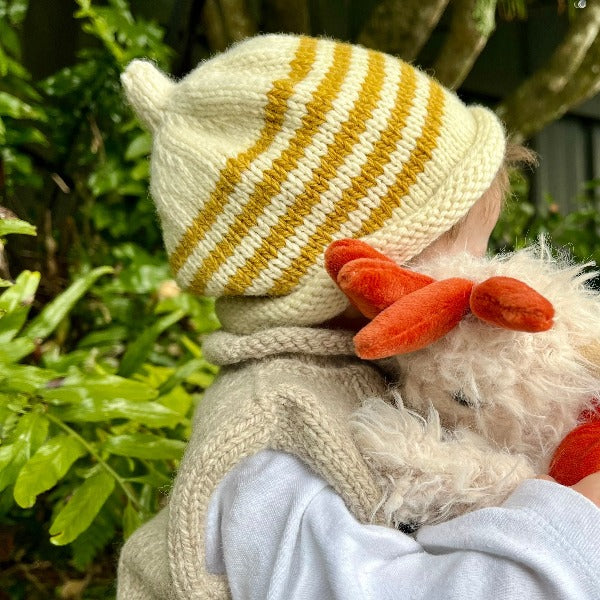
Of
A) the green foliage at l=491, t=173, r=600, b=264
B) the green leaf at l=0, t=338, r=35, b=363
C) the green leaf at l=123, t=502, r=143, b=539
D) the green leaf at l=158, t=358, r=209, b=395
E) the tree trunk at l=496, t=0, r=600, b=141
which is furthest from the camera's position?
the green foliage at l=491, t=173, r=600, b=264

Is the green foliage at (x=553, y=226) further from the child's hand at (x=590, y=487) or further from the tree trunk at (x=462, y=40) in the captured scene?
the child's hand at (x=590, y=487)

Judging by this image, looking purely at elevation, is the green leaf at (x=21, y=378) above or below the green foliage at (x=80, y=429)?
above

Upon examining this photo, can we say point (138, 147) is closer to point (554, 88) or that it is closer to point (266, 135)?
point (266, 135)

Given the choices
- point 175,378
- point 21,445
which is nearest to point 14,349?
point 21,445

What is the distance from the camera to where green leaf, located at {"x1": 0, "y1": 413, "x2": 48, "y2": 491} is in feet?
3.70

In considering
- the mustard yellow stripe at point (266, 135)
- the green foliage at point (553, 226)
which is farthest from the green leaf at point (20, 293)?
the green foliage at point (553, 226)

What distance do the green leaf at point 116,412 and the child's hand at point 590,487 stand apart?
77 centimetres

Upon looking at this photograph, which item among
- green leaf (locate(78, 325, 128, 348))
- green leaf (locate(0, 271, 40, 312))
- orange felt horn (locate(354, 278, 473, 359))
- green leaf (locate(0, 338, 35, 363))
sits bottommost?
green leaf (locate(78, 325, 128, 348))

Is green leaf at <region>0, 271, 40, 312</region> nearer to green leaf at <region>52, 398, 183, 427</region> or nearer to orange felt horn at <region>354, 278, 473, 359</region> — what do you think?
green leaf at <region>52, 398, 183, 427</region>

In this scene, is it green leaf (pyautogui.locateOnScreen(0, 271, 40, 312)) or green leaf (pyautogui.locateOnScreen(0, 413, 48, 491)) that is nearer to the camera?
green leaf (pyautogui.locateOnScreen(0, 413, 48, 491))

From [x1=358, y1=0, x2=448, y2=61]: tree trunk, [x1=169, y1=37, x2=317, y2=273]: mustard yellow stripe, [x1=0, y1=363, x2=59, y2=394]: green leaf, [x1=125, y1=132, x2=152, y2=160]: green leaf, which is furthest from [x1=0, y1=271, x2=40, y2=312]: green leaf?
[x1=358, y1=0, x2=448, y2=61]: tree trunk

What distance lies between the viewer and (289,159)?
38.6 inches

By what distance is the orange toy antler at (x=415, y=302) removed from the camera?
2.37 feet

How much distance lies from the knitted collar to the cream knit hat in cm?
3
